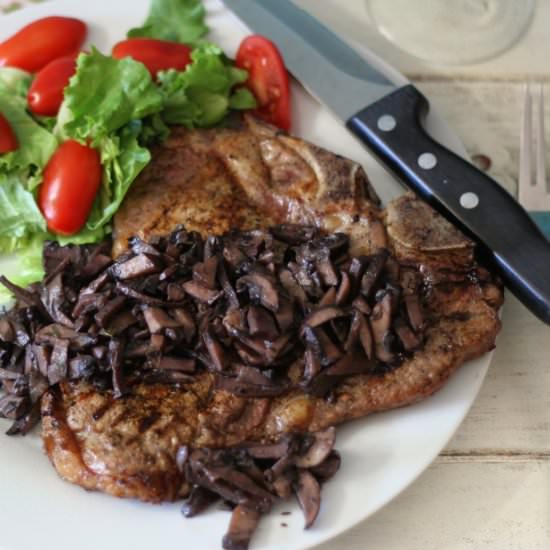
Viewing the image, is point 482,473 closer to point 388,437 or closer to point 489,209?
point 388,437

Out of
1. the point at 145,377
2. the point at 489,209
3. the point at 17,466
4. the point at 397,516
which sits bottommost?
the point at 397,516

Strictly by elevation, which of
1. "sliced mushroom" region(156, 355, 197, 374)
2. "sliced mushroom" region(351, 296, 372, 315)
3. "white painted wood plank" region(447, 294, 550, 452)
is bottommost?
"white painted wood plank" region(447, 294, 550, 452)

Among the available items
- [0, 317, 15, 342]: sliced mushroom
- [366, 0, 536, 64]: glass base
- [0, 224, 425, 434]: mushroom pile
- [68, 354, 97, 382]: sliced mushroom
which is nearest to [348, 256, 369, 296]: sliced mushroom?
[0, 224, 425, 434]: mushroom pile

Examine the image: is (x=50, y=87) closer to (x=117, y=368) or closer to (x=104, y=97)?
(x=104, y=97)

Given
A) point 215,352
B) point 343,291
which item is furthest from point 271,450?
point 343,291

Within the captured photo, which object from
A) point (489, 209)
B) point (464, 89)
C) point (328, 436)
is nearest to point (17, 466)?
point (328, 436)

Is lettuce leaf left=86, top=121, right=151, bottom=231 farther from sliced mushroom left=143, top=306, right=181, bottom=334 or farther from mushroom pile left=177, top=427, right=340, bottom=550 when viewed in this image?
mushroom pile left=177, top=427, right=340, bottom=550

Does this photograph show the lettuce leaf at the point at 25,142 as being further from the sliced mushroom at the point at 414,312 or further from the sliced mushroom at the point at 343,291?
the sliced mushroom at the point at 414,312
